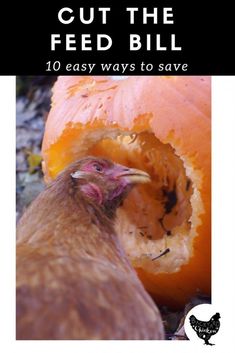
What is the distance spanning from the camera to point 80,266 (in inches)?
72.0

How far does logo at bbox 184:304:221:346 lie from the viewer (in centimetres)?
200

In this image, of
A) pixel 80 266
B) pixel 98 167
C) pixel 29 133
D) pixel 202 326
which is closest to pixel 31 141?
pixel 29 133

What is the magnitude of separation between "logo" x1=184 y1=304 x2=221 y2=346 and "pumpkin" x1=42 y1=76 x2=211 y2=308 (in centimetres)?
9

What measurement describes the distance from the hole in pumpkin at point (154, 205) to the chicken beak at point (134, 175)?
0.06m

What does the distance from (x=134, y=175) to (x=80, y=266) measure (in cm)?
36

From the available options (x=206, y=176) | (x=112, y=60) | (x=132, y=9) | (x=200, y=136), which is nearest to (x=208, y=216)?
(x=206, y=176)

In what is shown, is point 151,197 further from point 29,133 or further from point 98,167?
point 29,133

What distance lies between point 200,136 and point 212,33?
0.36 metres

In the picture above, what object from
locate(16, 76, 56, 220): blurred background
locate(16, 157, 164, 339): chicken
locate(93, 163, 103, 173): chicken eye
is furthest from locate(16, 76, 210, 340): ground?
locate(93, 163, 103, 173): chicken eye

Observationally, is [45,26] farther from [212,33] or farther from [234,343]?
[234,343]

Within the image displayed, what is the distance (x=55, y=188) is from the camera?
1990mm

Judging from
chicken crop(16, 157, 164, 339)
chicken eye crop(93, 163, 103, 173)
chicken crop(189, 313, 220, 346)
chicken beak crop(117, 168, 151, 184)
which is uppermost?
chicken eye crop(93, 163, 103, 173)

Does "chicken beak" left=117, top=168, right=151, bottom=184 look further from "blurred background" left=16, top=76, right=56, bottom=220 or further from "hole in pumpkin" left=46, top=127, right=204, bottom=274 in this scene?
"blurred background" left=16, top=76, right=56, bottom=220

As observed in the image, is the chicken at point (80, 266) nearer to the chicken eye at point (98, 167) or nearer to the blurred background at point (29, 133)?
the chicken eye at point (98, 167)
